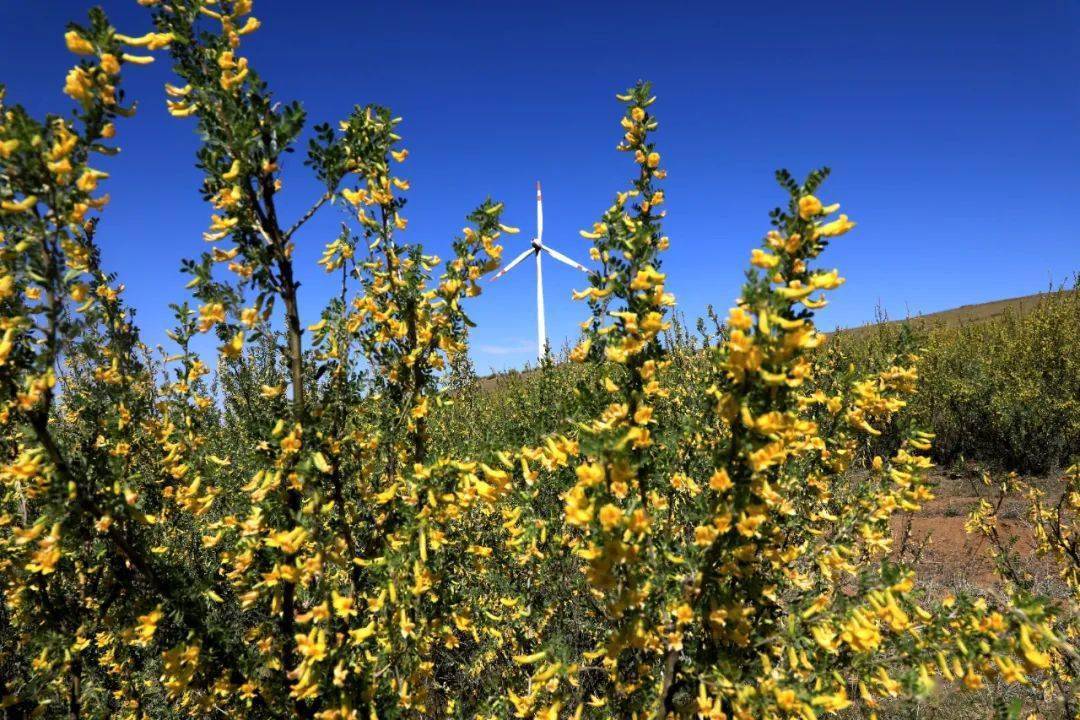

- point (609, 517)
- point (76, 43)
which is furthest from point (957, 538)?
point (76, 43)

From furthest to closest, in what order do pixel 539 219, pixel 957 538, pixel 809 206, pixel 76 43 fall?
pixel 539 219 < pixel 957 538 < pixel 809 206 < pixel 76 43

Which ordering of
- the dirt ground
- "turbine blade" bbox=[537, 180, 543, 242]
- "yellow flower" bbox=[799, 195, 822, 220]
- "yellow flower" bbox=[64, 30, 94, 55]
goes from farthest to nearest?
"turbine blade" bbox=[537, 180, 543, 242]
the dirt ground
"yellow flower" bbox=[799, 195, 822, 220]
"yellow flower" bbox=[64, 30, 94, 55]

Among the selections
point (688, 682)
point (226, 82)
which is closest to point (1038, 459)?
point (688, 682)

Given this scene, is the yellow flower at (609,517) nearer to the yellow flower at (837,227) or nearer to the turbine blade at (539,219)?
the yellow flower at (837,227)

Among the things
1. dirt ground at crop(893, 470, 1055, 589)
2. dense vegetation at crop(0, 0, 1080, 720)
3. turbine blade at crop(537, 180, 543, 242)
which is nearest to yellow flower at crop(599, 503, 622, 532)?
dense vegetation at crop(0, 0, 1080, 720)

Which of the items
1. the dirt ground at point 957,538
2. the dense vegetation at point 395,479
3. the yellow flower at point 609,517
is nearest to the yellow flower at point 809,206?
the dense vegetation at point 395,479

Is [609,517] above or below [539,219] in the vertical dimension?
below

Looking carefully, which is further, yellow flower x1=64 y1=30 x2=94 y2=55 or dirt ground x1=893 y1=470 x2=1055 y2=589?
dirt ground x1=893 y1=470 x2=1055 y2=589

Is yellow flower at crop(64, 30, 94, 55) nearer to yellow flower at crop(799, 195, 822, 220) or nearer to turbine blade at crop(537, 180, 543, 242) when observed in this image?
yellow flower at crop(799, 195, 822, 220)

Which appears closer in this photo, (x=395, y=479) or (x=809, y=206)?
(x=809, y=206)

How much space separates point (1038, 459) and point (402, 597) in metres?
16.8

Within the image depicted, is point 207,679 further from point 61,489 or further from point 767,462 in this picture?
point 767,462

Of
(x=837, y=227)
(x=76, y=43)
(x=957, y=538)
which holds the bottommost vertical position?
(x=957, y=538)

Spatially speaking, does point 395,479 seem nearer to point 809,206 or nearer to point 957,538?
point 809,206
